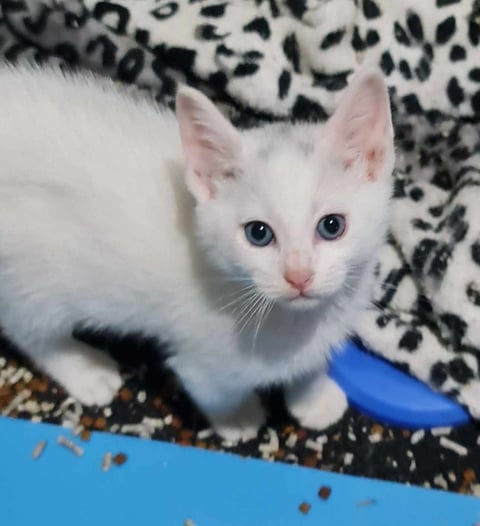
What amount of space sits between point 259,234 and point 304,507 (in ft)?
1.70

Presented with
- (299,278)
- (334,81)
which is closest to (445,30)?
(334,81)

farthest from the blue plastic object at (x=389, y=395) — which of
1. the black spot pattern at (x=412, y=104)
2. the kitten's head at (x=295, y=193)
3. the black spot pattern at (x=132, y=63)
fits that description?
the black spot pattern at (x=132, y=63)

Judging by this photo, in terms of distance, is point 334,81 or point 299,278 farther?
point 334,81

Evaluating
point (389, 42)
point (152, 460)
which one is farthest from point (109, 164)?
point (389, 42)

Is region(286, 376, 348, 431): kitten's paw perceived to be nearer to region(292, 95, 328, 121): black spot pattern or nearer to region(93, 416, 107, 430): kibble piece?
region(93, 416, 107, 430): kibble piece

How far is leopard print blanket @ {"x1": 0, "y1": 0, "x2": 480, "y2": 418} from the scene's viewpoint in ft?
5.56

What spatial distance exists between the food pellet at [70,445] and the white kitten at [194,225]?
0.19 meters

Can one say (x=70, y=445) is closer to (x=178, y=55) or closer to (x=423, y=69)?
(x=178, y=55)

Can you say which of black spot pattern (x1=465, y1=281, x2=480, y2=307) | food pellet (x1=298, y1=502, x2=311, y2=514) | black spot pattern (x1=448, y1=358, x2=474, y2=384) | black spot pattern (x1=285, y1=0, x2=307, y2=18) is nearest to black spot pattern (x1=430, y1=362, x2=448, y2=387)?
black spot pattern (x1=448, y1=358, x2=474, y2=384)

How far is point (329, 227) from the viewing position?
104cm

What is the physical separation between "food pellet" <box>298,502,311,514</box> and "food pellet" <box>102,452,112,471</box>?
344mm

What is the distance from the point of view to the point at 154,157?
1.23 m

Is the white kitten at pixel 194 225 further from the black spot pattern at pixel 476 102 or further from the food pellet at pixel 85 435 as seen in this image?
the black spot pattern at pixel 476 102

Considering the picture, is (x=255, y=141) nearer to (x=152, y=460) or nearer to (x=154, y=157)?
(x=154, y=157)
